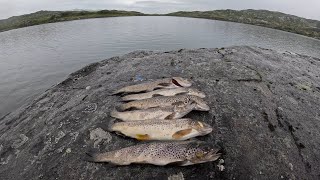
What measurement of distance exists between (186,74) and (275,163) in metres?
6.39

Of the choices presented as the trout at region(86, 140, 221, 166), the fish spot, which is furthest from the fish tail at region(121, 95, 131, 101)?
the trout at region(86, 140, 221, 166)

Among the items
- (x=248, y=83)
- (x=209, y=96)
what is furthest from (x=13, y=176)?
(x=248, y=83)

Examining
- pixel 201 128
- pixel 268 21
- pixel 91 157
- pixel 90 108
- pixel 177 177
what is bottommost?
pixel 268 21

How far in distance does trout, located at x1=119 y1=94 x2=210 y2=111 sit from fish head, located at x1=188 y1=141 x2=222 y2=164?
7.29 ft

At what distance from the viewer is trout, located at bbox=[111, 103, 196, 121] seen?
8.73m

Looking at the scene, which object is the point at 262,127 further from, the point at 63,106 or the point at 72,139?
the point at 63,106

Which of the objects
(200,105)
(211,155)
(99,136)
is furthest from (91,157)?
(200,105)

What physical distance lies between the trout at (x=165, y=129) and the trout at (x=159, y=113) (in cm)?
50

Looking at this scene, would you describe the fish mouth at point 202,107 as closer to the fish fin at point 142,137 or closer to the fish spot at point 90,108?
the fish fin at point 142,137

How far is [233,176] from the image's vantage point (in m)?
7.22

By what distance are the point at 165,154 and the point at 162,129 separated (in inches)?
38.3

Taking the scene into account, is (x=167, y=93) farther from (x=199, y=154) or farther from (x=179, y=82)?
(x=199, y=154)

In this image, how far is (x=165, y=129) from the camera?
7902 mm

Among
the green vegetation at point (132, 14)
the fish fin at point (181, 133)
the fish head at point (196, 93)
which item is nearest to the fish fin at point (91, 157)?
the fish fin at point (181, 133)
